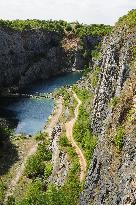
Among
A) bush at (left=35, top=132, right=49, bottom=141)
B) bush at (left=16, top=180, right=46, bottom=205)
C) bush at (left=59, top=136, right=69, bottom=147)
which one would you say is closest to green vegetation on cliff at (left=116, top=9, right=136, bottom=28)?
bush at (left=59, top=136, right=69, bottom=147)

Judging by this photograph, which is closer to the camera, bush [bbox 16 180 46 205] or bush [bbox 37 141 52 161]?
bush [bbox 16 180 46 205]

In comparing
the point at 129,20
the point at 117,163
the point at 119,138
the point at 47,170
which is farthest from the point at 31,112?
the point at 117,163

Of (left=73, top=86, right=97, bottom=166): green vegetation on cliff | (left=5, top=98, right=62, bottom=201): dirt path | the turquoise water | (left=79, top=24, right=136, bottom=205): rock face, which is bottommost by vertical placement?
the turquoise water

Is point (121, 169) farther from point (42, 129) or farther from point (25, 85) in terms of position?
point (25, 85)

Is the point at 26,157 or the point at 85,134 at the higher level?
the point at 85,134

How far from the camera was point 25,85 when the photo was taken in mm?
195375

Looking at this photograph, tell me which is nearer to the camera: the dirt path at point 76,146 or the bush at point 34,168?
the dirt path at point 76,146

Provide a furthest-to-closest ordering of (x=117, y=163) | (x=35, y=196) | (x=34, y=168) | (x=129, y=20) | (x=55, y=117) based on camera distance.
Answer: (x=55, y=117), (x=34, y=168), (x=35, y=196), (x=129, y=20), (x=117, y=163)

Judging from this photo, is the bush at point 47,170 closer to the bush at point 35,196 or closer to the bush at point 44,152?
the bush at point 35,196

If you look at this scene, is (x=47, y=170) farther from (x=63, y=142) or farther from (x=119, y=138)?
(x=119, y=138)

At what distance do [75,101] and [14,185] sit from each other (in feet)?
141

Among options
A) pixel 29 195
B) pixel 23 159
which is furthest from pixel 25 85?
pixel 29 195

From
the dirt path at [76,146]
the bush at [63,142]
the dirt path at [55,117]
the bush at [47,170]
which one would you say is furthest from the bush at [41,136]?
the bush at [47,170]

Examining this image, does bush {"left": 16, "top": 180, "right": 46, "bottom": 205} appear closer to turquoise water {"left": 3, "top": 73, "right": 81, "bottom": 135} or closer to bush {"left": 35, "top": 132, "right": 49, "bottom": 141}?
bush {"left": 35, "top": 132, "right": 49, "bottom": 141}
